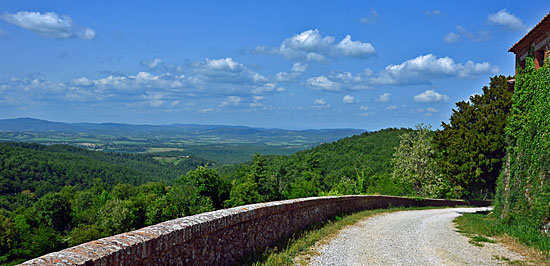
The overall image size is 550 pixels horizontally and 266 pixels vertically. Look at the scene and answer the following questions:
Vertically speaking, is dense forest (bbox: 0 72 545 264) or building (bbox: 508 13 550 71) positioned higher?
building (bbox: 508 13 550 71)

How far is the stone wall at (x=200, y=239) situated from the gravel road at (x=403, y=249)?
106cm

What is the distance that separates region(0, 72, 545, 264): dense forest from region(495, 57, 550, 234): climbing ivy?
10144 mm

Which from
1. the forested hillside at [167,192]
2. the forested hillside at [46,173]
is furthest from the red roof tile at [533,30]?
the forested hillside at [46,173]

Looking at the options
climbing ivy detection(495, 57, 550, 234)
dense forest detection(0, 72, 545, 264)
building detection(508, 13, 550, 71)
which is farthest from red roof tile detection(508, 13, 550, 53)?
dense forest detection(0, 72, 545, 264)

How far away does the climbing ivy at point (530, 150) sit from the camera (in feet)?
36.4

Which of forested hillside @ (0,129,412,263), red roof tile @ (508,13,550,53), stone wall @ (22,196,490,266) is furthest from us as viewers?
forested hillside @ (0,129,412,263)

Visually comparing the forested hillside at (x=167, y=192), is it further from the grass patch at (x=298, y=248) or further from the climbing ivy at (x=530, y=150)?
the grass patch at (x=298, y=248)

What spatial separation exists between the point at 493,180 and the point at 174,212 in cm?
3515

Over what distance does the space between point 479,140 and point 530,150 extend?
49.5 feet

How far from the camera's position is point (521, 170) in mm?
13242

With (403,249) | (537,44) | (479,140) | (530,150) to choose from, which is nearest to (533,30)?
(537,44)

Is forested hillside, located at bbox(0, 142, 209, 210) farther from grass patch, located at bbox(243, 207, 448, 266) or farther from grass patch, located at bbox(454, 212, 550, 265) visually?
grass patch, located at bbox(454, 212, 550, 265)

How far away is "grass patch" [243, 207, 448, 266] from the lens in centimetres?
686

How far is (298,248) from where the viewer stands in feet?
26.7
